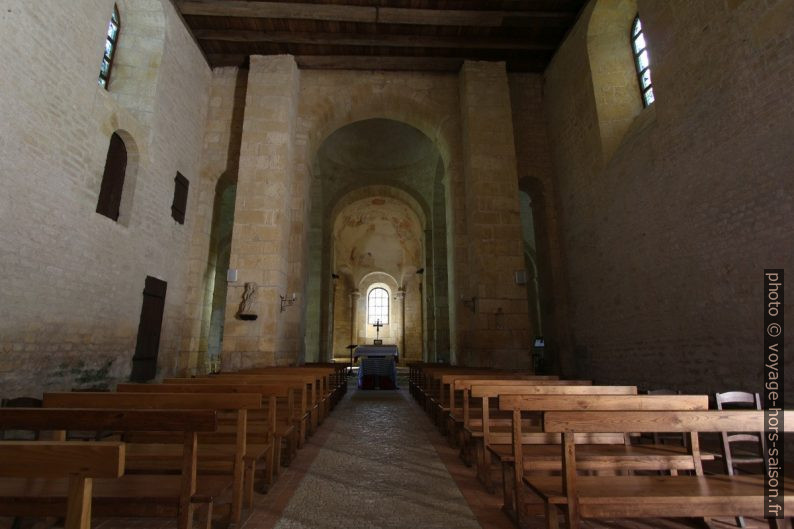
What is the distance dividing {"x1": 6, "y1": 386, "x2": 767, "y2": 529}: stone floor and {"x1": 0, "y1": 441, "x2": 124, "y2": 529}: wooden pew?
155 centimetres

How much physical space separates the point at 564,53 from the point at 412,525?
10441 mm

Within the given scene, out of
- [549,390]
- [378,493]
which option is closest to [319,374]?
[378,493]

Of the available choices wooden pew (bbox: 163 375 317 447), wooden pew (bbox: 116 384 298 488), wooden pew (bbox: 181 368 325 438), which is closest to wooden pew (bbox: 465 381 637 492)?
wooden pew (bbox: 116 384 298 488)

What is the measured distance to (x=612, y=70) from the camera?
8016 millimetres

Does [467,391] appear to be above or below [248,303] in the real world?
below

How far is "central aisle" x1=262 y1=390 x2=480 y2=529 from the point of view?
2594mm

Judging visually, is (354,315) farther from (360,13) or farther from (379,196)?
(360,13)

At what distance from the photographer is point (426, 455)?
4.19 m

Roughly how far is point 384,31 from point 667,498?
10290 mm

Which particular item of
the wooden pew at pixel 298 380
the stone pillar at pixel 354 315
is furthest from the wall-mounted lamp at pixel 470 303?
the stone pillar at pixel 354 315

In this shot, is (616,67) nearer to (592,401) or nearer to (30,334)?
(592,401)

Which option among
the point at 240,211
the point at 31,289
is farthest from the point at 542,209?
the point at 31,289

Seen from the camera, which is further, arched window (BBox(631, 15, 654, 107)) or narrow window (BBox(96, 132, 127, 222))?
arched window (BBox(631, 15, 654, 107))

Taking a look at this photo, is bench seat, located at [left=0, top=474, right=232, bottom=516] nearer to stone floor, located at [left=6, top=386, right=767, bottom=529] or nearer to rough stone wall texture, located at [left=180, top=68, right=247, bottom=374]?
stone floor, located at [left=6, top=386, right=767, bottom=529]
